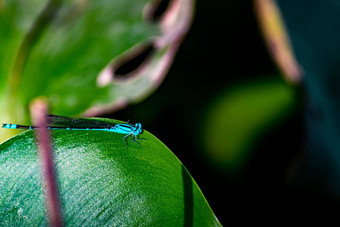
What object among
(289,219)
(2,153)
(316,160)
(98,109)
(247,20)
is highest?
(247,20)

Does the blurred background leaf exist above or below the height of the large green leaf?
above

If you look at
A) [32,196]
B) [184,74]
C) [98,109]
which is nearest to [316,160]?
[184,74]

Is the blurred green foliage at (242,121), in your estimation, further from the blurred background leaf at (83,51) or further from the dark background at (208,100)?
the blurred background leaf at (83,51)

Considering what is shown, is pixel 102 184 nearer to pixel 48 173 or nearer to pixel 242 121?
pixel 48 173

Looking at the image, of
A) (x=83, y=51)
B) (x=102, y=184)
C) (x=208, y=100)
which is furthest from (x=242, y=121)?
(x=102, y=184)

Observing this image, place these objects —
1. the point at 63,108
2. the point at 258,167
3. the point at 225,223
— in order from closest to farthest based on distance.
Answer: the point at 63,108, the point at 225,223, the point at 258,167

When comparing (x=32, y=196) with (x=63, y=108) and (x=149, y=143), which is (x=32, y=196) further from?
(x=63, y=108)

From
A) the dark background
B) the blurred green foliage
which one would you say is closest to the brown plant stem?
the dark background

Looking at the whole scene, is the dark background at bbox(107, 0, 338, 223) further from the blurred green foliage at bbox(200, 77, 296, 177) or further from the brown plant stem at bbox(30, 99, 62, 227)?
the brown plant stem at bbox(30, 99, 62, 227)
